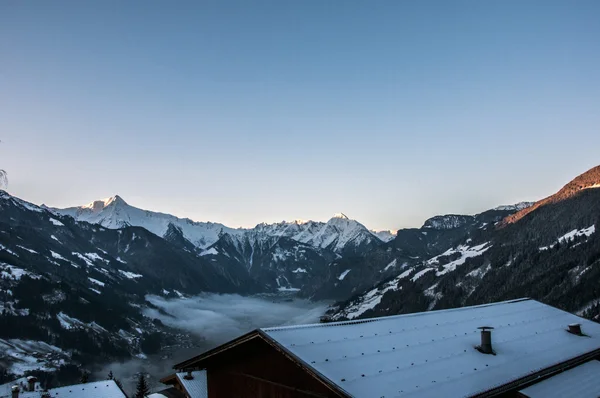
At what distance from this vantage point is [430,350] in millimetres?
17172

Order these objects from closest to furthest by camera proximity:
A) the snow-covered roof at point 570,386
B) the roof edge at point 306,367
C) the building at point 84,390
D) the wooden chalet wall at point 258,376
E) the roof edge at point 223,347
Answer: the roof edge at point 306,367 < the wooden chalet wall at point 258,376 < the roof edge at point 223,347 < the snow-covered roof at point 570,386 < the building at point 84,390

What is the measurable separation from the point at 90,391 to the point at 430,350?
7181 cm

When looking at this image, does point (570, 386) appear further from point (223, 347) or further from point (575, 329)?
point (223, 347)

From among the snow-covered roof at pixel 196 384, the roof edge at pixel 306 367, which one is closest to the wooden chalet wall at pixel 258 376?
the roof edge at pixel 306 367

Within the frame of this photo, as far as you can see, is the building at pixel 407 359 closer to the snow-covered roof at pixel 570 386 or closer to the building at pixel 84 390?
the snow-covered roof at pixel 570 386

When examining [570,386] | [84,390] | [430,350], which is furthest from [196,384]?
[84,390]

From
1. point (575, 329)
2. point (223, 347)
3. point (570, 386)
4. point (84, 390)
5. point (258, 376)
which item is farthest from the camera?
point (84, 390)

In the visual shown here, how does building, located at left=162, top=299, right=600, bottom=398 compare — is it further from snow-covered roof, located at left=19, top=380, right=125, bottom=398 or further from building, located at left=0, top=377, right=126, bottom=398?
snow-covered roof, located at left=19, top=380, right=125, bottom=398

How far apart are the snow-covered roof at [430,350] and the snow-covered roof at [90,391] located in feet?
216

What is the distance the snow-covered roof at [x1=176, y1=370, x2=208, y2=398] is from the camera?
955 inches

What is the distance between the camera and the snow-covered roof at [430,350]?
46.1 ft

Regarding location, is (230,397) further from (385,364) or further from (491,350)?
(491,350)

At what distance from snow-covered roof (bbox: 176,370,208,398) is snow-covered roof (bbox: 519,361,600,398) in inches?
636

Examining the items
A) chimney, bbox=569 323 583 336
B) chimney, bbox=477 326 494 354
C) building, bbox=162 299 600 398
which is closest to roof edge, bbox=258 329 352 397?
building, bbox=162 299 600 398
